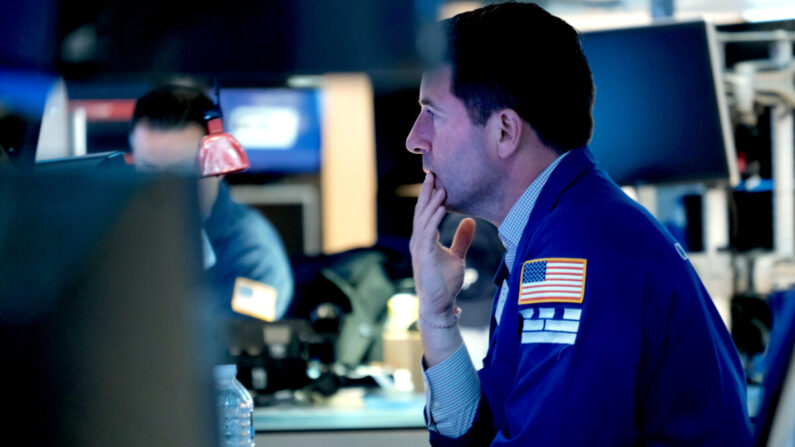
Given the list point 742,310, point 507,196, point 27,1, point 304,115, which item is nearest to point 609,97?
point 507,196

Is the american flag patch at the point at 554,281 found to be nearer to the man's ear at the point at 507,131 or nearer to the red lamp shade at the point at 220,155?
the man's ear at the point at 507,131

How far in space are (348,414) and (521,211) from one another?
1341 millimetres

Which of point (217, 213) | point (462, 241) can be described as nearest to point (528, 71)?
point (462, 241)

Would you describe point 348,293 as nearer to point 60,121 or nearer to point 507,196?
point 60,121

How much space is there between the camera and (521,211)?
Result: 1311mm

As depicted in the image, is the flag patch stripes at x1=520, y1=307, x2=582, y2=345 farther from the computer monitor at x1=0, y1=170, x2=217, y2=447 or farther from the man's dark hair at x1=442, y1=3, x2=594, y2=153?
the computer monitor at x1=0, y1=170, x2=217, y2=447

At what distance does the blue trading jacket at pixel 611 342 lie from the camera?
993mm

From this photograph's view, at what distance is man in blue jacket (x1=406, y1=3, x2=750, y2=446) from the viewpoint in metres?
1.00

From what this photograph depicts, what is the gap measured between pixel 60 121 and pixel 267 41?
161 cm

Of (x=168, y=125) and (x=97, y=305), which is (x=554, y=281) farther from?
(x=168, y=125)

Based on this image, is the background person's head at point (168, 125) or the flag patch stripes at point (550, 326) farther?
the background person's head at point (168, 125)

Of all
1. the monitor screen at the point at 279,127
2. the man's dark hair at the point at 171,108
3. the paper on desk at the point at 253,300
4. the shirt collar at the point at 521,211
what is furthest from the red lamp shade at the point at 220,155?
the monitor screen at the point at 279,127

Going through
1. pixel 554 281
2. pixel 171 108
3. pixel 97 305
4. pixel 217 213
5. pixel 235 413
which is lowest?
pixel 235 413

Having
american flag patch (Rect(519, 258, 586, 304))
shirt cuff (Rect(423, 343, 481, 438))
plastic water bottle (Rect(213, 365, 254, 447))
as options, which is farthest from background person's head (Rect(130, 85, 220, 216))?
american flag patch (Rect(519, 258, 586, 304))
